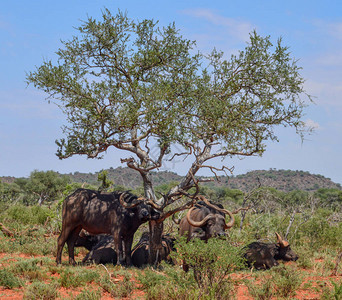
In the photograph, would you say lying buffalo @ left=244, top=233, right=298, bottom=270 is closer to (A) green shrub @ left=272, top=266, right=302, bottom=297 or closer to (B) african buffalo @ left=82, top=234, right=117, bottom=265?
(A) green shrub @ left=272, top=266, right=302, bottom=297

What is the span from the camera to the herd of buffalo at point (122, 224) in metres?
11.6

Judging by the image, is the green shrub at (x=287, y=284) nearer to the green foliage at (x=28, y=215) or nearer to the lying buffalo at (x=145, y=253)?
the lying buffalo at (x=145, y=253)

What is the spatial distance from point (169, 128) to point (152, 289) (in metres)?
4.89

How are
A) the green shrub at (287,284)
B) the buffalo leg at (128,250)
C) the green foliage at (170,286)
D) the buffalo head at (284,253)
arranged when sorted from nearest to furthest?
the green foliage at (170,286), the green shrub at (287,284), the buffalo leg at (128,250), the buffalo head at (284,253)

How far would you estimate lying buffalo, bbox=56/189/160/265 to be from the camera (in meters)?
11.8

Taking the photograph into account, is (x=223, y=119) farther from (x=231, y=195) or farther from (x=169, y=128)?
(x=231, y=195)

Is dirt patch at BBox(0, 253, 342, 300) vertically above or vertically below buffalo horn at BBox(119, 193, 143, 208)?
below

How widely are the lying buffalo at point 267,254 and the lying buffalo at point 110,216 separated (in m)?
2.97

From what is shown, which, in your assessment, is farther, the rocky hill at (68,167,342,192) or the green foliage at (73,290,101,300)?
the rocky hill at (68,167,342,192)

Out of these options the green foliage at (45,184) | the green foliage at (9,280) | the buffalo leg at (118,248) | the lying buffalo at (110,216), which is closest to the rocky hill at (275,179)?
the green foliage at (45,184)

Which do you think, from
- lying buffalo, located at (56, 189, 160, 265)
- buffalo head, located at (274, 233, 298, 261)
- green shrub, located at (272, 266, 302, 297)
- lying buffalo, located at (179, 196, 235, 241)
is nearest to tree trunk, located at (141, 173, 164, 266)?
lying buffalo, located at (56, 189, 160, 265)

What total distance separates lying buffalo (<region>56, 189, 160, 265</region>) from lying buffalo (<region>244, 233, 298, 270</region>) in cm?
297

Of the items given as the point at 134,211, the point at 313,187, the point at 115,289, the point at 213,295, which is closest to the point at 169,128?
the point at 134,211

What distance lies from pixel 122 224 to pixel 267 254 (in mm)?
4280
